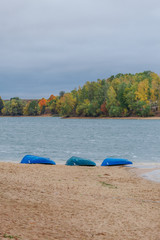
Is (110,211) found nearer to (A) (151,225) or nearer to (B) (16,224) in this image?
(A) (151,225)

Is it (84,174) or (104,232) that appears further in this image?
(84,174)

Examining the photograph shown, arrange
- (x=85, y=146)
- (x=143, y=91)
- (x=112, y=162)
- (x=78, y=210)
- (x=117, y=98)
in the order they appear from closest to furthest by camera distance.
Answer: (x=78, y=210)
(x=112, y=162)
(x=85, y=146)
(x=143, y=91)
(x=117, y=98)

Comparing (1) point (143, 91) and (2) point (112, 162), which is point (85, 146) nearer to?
(2) point (112, 162)

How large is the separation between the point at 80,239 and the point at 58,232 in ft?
1.68

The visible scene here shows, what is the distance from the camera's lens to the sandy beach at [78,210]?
6.99 m

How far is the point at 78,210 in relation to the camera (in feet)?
28.5

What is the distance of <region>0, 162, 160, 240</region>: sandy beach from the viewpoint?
6.99m

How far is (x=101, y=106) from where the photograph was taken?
13750cm

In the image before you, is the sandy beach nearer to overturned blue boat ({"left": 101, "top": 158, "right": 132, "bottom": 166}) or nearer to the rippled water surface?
overturned blue boat ({"left": 101, "top": 158, "right": 132, "bottom": 166})

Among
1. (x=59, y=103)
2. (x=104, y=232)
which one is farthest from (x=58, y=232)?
(x=59, y=103)

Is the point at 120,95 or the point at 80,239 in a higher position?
the point at 120,95

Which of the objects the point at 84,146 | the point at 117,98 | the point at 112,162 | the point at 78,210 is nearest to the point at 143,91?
Result: the point at 117,98

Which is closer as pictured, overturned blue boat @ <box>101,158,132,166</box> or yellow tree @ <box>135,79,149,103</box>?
overturned blue boat @ <box>101,158,132,166</box>

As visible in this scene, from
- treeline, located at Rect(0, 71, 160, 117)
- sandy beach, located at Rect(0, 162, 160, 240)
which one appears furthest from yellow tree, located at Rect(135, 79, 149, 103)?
sandy beach, located at Rect(0, 162, 160, 240)
